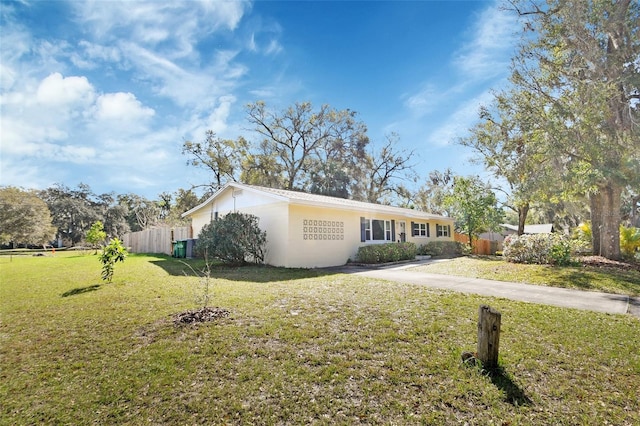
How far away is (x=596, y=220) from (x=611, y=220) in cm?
219

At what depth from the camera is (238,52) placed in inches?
410

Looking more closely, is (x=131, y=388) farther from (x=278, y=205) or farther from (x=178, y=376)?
(x=278, y=205)

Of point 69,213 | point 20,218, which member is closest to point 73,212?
point 69,213

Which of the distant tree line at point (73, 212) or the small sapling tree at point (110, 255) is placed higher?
the distant tree line at point (73, 212)

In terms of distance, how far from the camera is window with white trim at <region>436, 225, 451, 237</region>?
21.0 metres

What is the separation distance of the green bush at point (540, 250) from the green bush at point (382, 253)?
444cm

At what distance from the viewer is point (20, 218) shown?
2653 centimetres

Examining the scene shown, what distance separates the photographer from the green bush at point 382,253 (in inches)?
515

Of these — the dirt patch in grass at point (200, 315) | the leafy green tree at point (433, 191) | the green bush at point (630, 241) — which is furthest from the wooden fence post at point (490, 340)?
the leafy green tree at point (433, 191)

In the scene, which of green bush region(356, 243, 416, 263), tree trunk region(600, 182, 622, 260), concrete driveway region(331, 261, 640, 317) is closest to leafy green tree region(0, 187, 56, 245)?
green bush region(356, 243, 416, 263)

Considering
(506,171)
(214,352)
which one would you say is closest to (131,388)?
(214,352)

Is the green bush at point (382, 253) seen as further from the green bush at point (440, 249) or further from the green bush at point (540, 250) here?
the green bush at point (540, 250)

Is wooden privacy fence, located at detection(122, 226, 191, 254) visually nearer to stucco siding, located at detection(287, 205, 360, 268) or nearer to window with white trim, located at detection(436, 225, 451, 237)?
stucco siding, located at detection(287, 205, 360, 268)

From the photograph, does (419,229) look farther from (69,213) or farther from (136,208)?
(69,213)
